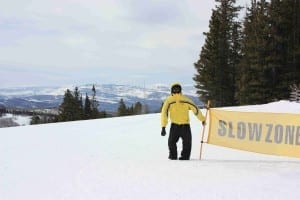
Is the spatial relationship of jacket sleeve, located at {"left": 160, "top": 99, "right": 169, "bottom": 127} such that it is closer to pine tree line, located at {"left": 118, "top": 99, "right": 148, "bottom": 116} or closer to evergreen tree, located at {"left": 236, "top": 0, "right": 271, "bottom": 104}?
evergreen tree, located at {"left": 236, "top": 0, "right": 271, "bottom": 104}

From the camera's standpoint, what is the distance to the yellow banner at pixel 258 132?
429 inches

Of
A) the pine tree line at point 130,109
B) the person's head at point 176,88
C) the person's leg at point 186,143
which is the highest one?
the person's head at point 176,88

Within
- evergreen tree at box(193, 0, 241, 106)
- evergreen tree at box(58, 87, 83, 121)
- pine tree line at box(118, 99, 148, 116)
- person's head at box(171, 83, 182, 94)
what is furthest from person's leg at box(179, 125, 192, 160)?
pine tree line at box(118, 99, 148, 116)

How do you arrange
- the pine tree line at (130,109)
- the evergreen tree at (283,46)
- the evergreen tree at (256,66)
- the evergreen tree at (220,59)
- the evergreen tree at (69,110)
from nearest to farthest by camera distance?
the evergreen tree at (283,46)
the evergreen tree at (256,66)
the evergreen tree at (220,59)
the evergreen tree at (69,110)
the pine tree line at (130,109)

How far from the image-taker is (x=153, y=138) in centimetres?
1602

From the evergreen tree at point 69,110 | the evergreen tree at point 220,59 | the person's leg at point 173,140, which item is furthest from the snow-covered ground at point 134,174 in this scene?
the evergreen tree at point 69,110

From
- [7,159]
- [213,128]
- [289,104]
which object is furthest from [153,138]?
[289,104]

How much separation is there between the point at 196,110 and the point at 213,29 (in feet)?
132

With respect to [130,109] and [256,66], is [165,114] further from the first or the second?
[130,109]

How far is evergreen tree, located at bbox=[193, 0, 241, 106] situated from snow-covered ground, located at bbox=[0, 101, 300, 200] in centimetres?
3526

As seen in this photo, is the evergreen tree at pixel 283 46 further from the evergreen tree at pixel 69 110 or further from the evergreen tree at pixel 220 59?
the evergreen tree at pixel 69 110

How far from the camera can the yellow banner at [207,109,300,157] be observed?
429 inches

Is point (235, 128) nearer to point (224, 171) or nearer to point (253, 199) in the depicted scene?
point (224, 171)

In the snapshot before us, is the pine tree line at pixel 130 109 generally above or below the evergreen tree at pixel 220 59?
below
